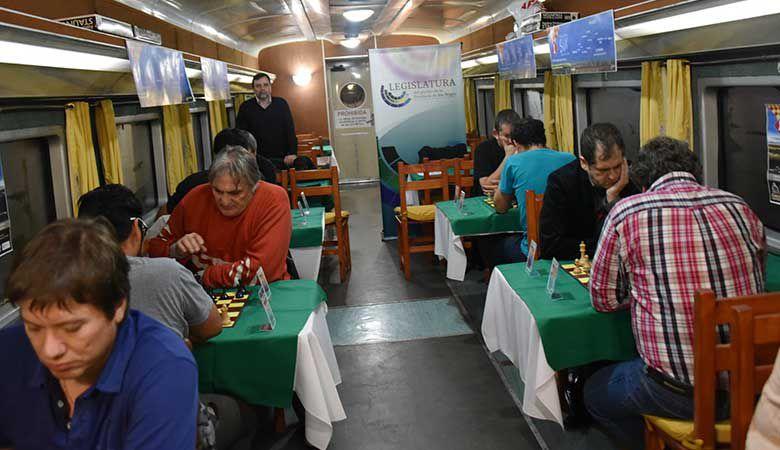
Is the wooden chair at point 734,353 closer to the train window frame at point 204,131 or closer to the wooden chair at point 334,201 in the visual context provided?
the wooden chair at point 334,201

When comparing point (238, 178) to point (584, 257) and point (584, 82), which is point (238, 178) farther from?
point (584, 82)

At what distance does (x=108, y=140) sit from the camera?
516cm

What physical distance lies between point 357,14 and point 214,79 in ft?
9.08

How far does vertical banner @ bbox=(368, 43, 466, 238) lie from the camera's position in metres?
8.85

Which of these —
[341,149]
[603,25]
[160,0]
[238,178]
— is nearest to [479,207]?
[603,25]

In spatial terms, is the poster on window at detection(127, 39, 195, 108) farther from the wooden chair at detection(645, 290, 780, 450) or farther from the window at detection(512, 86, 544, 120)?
the window at detection(512, 86, 544, 120)

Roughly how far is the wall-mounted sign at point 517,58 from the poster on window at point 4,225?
16.1 feet

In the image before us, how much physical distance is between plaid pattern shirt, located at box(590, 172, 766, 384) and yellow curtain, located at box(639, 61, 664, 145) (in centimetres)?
254

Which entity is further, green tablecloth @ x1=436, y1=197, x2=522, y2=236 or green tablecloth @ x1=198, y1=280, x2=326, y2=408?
green tablecloth @ x1=436, y1=197, x2=522, y2=236

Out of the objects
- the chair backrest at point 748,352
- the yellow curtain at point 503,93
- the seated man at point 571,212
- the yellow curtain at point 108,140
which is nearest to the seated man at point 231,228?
the yellow curtain at point 108,140

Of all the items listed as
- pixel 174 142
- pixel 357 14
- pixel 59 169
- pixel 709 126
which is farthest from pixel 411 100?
pixel 59 169

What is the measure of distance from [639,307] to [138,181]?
512cm

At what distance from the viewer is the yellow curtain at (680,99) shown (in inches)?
185

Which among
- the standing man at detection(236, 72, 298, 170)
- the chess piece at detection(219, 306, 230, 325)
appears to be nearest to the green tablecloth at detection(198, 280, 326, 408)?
the chess piece at detection(219, 306, 230, 325)
